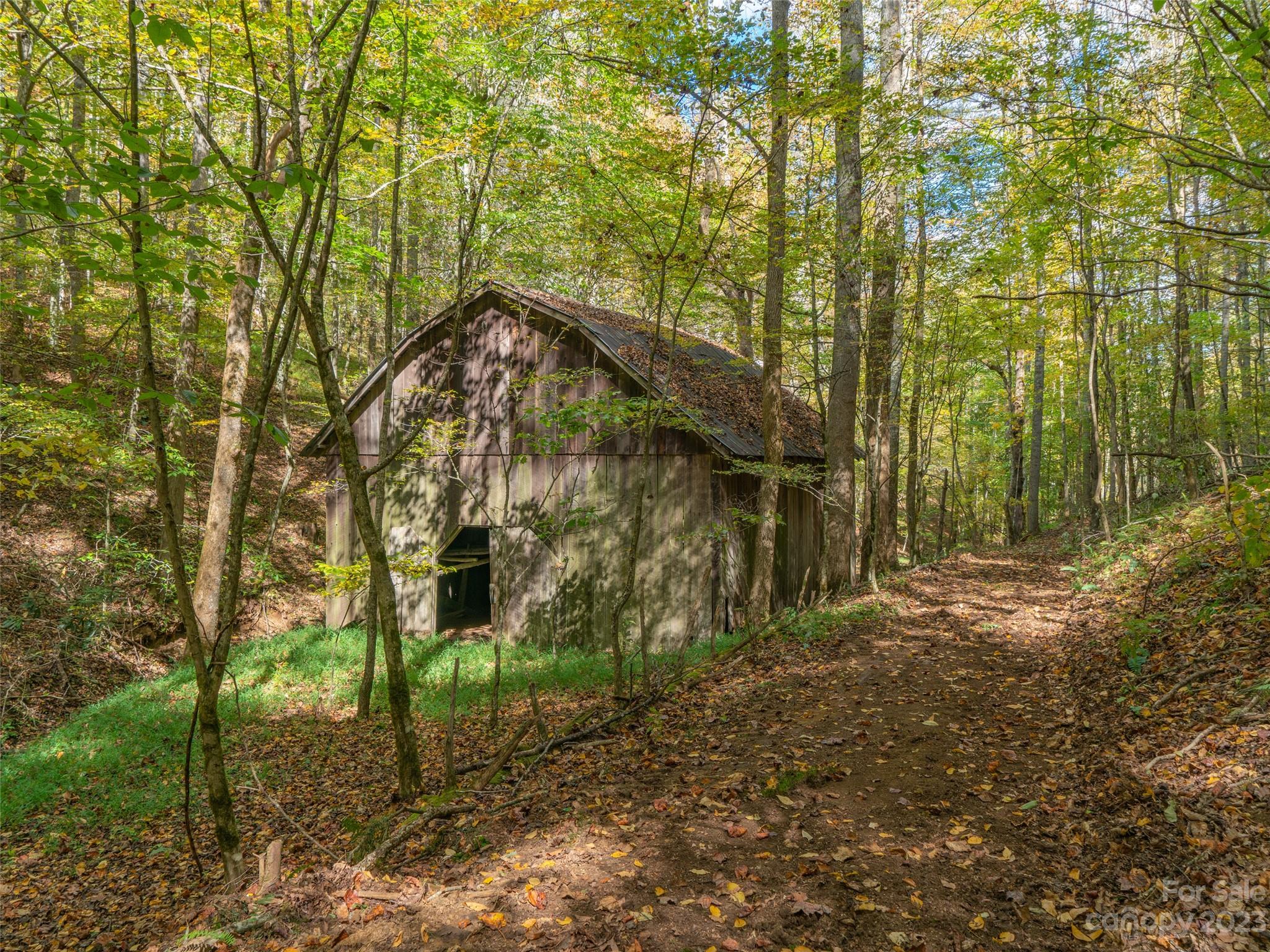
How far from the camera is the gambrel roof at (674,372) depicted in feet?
34.5

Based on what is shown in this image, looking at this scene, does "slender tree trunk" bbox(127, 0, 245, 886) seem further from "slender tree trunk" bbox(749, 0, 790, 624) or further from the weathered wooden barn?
"slender tree trunk" bbox(749, 0, 790, 624)

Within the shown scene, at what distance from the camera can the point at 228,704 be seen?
31.1 feet

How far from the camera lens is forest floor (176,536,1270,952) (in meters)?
3.11

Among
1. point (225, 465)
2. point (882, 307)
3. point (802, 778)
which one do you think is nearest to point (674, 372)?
point (882, 307)

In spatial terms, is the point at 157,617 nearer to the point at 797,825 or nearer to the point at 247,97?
the point at 247,97

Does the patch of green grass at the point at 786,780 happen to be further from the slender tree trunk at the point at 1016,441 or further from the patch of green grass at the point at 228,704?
the slender tree trunk at the point at 1016,441

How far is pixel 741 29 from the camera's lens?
738 centimetres

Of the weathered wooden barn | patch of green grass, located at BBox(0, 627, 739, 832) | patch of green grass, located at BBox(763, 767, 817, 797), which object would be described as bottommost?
patch of green grass, located at BBox(0, 627, 739, 832)

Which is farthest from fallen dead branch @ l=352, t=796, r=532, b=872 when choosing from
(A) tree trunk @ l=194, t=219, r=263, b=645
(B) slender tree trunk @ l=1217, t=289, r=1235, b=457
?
(B) slender tree trunk @ l=1217, t=289, r=1235, b=457

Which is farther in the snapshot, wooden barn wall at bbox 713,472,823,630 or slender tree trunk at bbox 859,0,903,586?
wooden barn wall at bbox 713,472,823,630

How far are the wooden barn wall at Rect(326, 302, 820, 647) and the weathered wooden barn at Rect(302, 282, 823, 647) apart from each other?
0.11 ft

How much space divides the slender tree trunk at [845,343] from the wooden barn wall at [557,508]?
3.26 feet

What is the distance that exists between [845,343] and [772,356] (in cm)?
173

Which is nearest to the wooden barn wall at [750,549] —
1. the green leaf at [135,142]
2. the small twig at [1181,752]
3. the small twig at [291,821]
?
the small twig at [1181,752]
